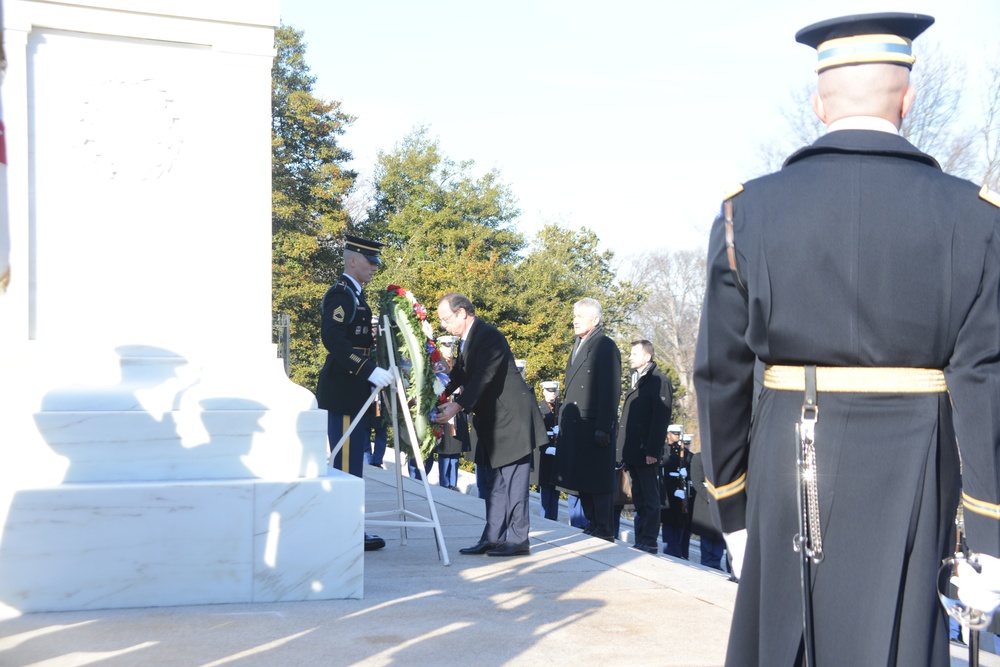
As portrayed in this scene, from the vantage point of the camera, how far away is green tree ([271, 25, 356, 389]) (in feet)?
110

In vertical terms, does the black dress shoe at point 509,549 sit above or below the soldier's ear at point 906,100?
below

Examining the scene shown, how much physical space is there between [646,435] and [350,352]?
4.04 m

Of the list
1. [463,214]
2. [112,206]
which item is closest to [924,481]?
[112,206]

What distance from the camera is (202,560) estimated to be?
5.37 m

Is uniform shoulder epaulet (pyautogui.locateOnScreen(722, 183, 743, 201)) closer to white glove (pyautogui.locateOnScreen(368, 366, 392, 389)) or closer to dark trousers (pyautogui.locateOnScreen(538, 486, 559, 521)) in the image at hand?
white glove (pyautogui.locateOnScreen(368, 366, 392, 389))

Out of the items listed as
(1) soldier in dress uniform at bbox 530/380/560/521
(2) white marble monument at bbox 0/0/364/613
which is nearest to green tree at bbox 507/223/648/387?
(1) soldier in dress uniform at bbox 530/380/560/521

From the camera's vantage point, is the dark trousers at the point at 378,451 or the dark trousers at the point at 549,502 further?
the dark trousers at the point at 378,451

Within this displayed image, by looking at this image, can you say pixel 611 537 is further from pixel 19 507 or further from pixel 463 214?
pixel 463 214

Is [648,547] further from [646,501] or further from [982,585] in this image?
[982,585]

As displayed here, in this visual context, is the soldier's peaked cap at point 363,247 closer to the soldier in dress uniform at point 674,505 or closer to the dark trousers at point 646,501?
the dark trousers at point 646,501

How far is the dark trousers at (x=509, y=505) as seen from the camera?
24.6 feet

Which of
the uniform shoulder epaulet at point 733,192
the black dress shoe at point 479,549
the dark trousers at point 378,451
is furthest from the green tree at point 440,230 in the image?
the uniform shoulder epaulet at point 733,192

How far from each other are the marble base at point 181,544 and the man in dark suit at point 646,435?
5205 mm

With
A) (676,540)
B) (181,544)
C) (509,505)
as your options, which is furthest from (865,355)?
(676,540)
